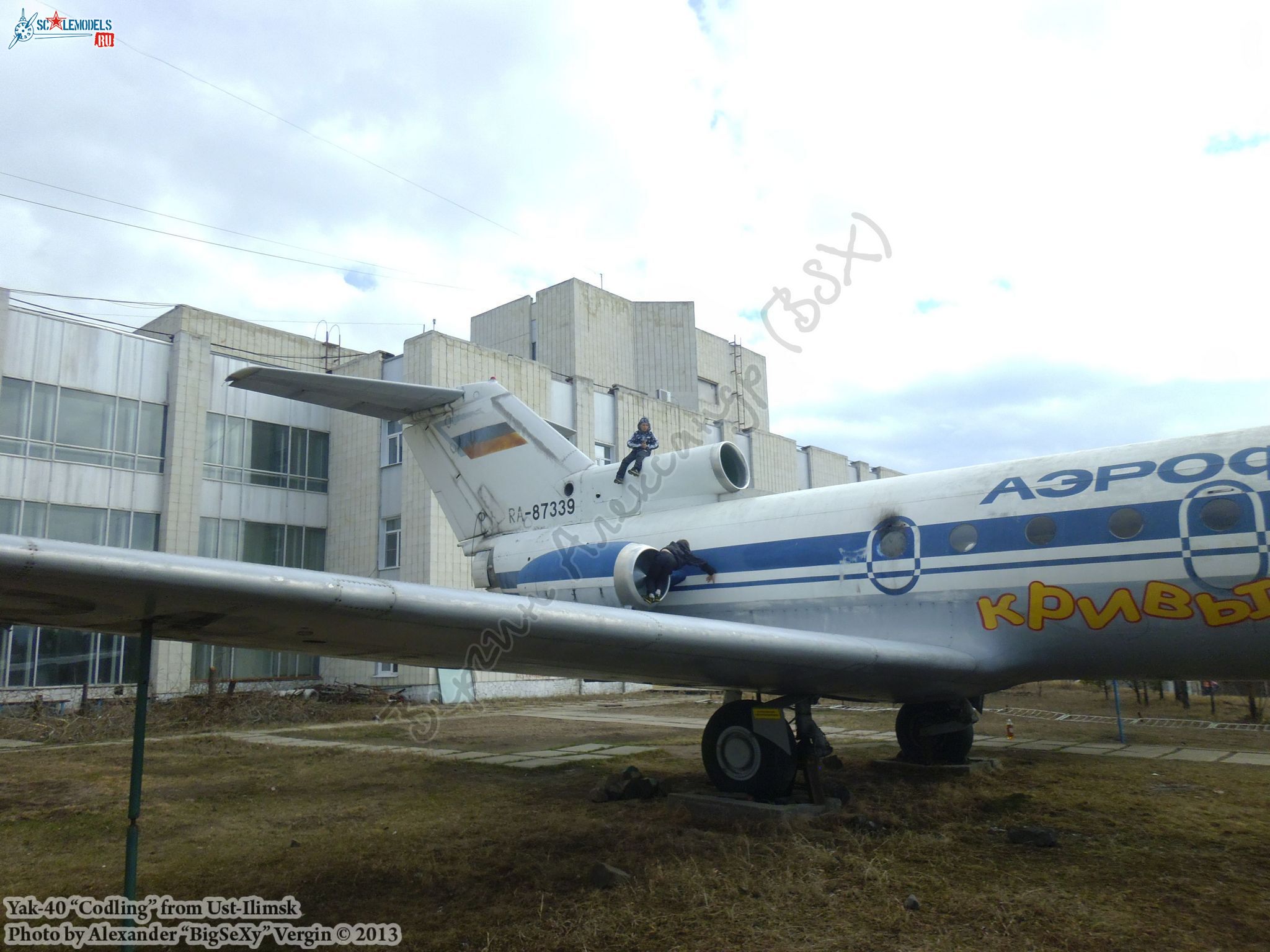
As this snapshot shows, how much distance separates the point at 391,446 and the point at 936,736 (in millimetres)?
19610

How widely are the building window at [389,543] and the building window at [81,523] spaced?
6.00 m

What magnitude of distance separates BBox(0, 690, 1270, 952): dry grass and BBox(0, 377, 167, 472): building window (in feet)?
46.4

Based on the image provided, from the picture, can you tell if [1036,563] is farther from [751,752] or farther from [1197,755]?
[1197,755]

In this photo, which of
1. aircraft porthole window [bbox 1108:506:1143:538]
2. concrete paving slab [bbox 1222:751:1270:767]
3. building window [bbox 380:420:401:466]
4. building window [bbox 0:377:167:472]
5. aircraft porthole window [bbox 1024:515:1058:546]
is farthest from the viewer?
building window [bbox 380:420:401:466]

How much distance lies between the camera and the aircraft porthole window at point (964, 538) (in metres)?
7.62

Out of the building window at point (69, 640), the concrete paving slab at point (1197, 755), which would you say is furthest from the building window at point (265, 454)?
the concrete paving slab at point (1197, 755)

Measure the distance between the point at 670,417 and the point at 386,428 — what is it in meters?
10.4

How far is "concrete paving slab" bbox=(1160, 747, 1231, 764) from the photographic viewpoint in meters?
10.8

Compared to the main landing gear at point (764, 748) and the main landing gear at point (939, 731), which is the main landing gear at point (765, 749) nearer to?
the main landing gear at point (764, 748)

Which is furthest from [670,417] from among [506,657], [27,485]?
[506,657]

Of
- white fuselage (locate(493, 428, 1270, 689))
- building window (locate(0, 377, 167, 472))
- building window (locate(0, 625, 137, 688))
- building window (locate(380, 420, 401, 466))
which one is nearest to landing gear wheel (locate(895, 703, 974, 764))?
white fuselage (locate(493, 428, 1270, 689))

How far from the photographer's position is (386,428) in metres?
25.7

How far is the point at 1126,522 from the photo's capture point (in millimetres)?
6906

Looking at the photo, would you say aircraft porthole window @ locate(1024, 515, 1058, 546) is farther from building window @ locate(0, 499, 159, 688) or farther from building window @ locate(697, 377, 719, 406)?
building window @ locate(697, 377, 719, 406)
